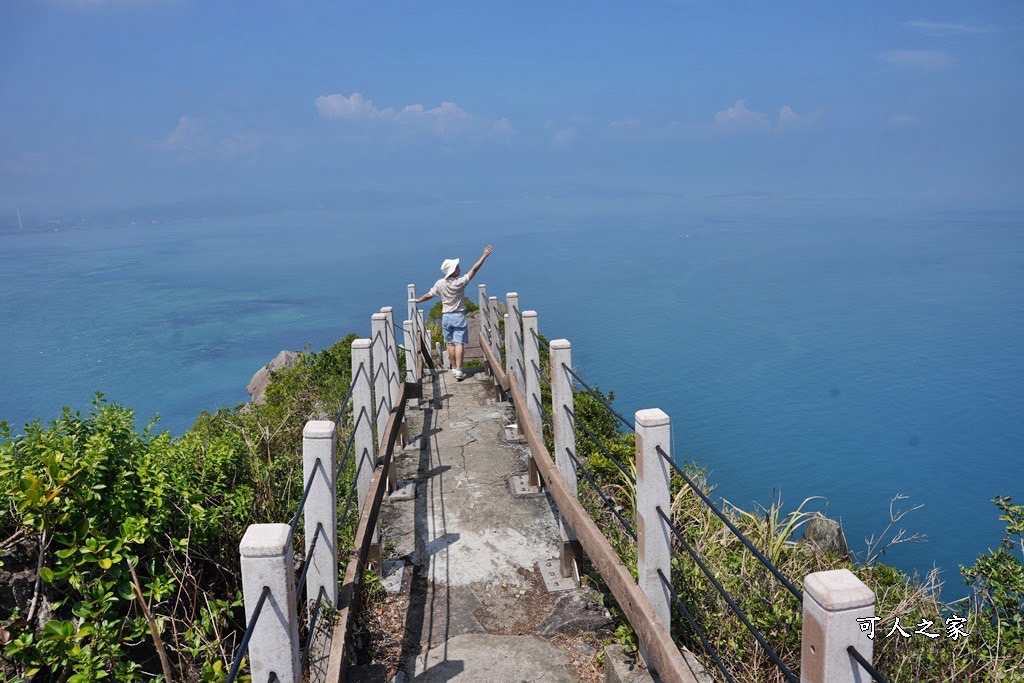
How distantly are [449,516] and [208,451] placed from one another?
6.70ft

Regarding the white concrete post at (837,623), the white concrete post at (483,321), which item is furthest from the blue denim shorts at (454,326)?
the white concrete post at (837,623)

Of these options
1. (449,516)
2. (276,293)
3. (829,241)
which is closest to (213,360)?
(276,293)

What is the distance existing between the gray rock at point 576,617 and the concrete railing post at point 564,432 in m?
0.30

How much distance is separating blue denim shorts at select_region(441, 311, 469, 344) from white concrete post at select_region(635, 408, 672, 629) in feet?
24.3

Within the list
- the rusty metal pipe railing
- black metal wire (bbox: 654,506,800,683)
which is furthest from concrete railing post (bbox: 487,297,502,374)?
black metal wire (bbox: 654,506,800,683)

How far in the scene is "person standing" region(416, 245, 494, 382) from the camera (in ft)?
34.0

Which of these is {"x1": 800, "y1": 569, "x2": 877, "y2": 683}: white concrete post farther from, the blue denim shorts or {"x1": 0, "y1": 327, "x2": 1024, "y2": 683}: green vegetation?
the blue denim shorts

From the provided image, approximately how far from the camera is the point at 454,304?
10523mm

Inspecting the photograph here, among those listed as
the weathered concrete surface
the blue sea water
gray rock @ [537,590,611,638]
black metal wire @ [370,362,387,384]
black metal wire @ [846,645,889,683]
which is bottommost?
the blue sea water

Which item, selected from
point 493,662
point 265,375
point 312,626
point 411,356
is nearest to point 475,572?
point 493,662

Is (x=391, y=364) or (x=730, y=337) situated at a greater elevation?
(x=391, y=364)

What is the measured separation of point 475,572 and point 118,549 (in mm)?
2242

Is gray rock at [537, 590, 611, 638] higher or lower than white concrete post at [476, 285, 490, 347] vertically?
lower

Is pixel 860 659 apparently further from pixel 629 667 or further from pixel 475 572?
pixel 475 572
